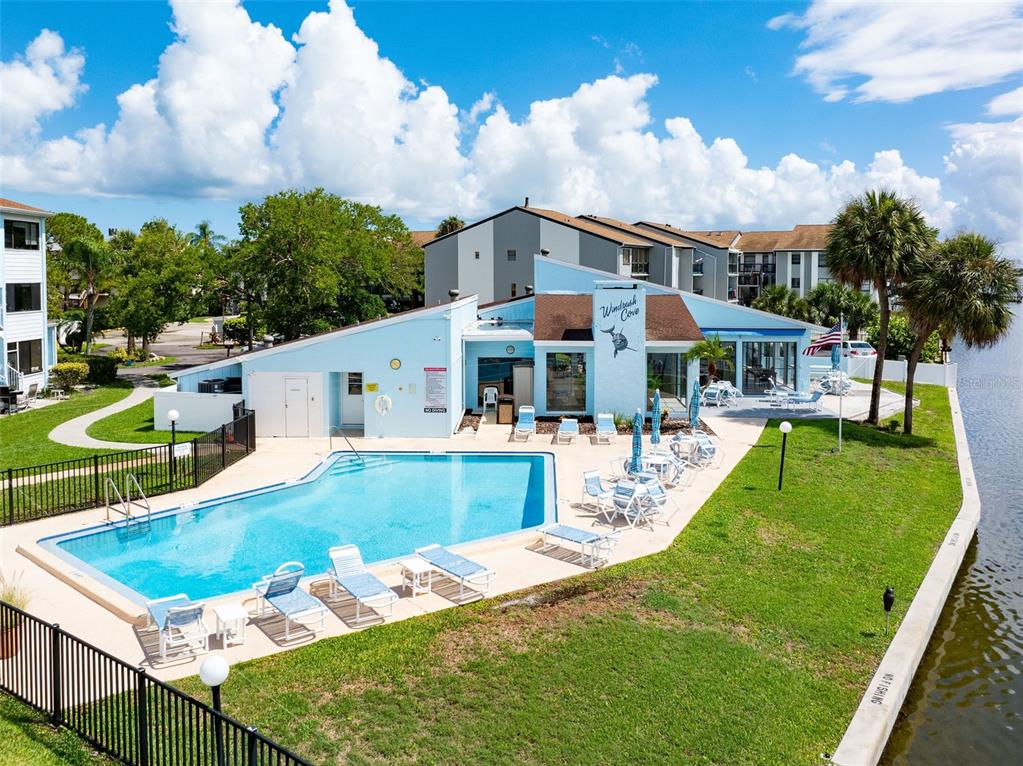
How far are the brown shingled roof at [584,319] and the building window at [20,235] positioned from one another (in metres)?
23.4

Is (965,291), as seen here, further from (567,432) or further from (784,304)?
(784,304)

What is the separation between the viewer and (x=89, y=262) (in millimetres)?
48625

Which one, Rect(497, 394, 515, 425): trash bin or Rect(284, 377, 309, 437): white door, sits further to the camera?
Rect(497, 394, 515, 425): trash bin

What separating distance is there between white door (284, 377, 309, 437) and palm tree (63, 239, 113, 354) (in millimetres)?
24802

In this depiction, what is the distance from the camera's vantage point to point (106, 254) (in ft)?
162

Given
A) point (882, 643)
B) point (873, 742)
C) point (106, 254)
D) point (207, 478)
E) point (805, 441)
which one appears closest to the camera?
point (873, 742)

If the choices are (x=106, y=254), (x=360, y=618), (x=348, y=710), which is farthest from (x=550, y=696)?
(x=106, y=254)

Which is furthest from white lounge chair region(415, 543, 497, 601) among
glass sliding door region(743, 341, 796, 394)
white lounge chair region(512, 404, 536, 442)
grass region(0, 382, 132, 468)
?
glass sliding door region(743, 341, 796, 394)

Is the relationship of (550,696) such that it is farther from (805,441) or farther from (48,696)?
(805,441)

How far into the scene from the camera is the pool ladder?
57.9ft

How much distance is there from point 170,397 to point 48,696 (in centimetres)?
1907

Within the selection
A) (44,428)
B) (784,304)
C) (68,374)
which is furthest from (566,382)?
(784,304)

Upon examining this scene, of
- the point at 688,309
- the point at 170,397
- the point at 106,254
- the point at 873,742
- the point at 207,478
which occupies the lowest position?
the point at 873,742

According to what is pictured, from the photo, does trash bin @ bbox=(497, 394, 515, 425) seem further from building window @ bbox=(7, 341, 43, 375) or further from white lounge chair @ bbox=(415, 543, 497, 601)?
building window @ bbox=(7, 341, 43, 375)
